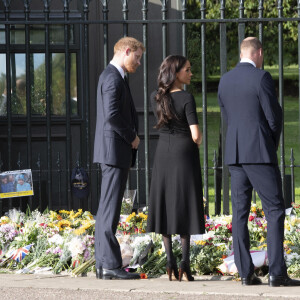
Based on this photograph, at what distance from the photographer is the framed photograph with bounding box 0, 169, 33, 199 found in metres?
8.65

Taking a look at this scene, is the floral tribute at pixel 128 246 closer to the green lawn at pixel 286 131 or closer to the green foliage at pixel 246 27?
the green lawn at pixel 286 131

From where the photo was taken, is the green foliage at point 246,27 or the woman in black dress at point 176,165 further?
the green foliage at point 246,27

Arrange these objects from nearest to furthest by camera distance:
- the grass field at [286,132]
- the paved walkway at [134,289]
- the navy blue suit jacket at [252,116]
A: the paved walkway at [134,289] → the navy blue suit jacket at [252,116] → the grass field at [286,132]

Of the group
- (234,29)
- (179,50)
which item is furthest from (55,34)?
(234,29)

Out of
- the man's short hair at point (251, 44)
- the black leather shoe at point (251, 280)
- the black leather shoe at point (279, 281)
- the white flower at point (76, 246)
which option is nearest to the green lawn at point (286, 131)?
the white flower at point (76, 246)

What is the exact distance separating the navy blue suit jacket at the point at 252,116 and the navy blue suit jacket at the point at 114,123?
877 millimetres

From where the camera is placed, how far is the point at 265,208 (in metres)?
6.67

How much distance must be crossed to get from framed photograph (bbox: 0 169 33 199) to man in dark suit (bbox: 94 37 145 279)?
5.62 ft

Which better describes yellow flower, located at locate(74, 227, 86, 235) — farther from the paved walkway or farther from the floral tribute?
the paved walkway

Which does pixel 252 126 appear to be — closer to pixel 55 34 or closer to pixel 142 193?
pixel 142 193

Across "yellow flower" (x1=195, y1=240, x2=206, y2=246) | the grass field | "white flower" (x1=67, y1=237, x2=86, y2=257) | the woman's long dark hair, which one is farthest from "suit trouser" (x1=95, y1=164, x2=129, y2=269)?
the grass field

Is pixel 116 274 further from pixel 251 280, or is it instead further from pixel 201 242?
pixel 251 280

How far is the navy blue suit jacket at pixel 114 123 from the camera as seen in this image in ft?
22.8

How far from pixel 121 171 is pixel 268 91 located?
1394 millimetres
